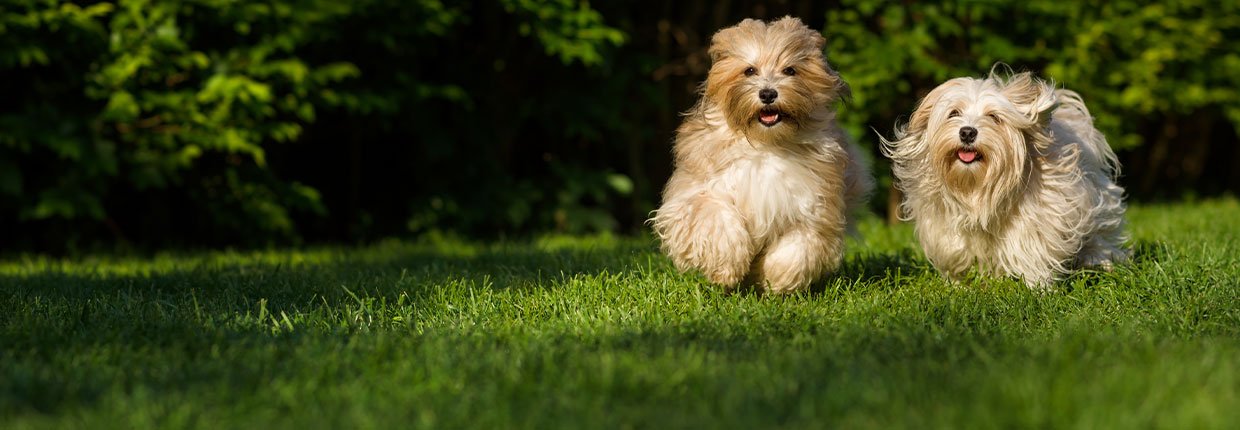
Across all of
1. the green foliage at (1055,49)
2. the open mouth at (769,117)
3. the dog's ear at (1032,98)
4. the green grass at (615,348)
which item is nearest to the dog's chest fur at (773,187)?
the open mouth at (769,117)

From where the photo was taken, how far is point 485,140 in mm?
9625

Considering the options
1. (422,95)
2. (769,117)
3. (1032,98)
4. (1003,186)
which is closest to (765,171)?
(769,117)

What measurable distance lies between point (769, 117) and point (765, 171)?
0.22 meters

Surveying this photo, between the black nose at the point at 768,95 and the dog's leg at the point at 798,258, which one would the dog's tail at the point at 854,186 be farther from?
the black nose at the point at 768,95

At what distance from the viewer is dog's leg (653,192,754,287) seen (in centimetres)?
512

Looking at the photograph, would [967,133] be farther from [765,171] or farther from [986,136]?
[765,171]

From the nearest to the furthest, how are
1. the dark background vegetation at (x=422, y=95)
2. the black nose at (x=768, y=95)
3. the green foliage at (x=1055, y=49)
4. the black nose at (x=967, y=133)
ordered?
the black nose at (x=768, y=95) → the black nose at (x=967, y=133) → the dark background vegetation at (x=422, y=95) → the green foliage at (x=1055, y=49)

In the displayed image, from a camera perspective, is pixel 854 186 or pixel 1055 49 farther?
pixel 1055 49

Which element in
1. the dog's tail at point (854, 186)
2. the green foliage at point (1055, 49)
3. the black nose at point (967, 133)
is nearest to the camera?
the black nose at point (967, 133)

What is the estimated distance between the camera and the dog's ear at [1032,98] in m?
5.38

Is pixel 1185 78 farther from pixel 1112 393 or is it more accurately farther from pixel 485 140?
pixel 1112 393

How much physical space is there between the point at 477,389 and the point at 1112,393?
5.42 ft

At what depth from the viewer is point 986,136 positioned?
530 centimetres

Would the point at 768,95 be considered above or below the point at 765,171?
above
